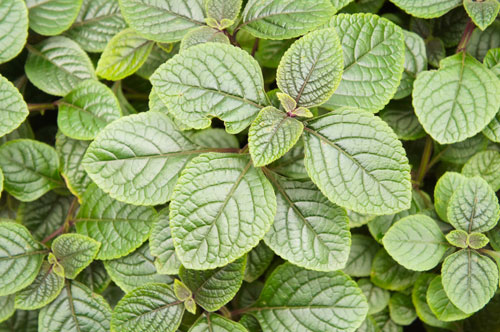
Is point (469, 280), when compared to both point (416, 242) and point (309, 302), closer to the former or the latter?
point (416, 242)

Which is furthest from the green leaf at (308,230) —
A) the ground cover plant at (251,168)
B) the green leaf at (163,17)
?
the green leaf at (163,17)

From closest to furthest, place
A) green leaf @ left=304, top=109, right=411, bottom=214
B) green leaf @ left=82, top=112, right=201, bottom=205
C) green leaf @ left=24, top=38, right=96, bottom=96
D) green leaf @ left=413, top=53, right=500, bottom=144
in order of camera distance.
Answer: green leaf @ left=304, top=109, right=411, bottom=214, green leaf @ left=82, top=112, right=201, bottom=205, green leaf @ left=413, top=53, right=500, bottom=144, green leaf @ left=24, top=38, right=96, bottom=96

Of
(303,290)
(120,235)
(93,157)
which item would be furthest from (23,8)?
(303,290)

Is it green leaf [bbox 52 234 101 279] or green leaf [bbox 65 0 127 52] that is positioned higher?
green leaf [bbox 65 0 127 52]

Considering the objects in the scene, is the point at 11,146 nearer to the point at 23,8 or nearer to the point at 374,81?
the point at 23,8

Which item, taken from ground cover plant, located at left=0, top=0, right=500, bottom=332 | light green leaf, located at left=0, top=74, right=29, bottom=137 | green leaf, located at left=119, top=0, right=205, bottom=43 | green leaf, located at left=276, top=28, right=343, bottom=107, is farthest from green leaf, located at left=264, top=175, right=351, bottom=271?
light green leaf, located at left=0, top=74, right=29, bottom=137

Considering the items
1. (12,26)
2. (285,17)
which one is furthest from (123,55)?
(285,17)

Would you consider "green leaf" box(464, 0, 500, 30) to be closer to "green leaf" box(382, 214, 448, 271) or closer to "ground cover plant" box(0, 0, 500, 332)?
"ground cover plant" box(0, 0, 500, 332)
